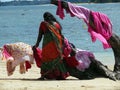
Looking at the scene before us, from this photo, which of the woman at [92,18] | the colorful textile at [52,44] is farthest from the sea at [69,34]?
the colorful textile at [52,44]

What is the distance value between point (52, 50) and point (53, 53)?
70 mm

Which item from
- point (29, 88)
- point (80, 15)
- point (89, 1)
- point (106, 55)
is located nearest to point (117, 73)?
point (80, 15)

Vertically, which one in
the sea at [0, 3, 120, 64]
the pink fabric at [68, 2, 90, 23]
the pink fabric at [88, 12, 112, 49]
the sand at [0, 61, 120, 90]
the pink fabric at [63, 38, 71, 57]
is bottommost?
the sea at [0, 3, 120, 64]

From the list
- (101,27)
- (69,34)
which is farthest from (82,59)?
(69,34)

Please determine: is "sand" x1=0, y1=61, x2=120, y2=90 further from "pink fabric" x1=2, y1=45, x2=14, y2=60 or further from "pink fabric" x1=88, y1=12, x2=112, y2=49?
"pink fabric" x1=88, y1=12, x2=112, y2=49

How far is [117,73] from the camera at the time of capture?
42.9 feet

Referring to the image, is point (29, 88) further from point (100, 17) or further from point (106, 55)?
point (106, 55)

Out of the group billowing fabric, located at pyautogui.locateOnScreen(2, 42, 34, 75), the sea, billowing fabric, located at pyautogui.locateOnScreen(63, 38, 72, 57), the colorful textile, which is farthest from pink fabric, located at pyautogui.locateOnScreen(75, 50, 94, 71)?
billowing fabric, located at pyautogui.locateOnScreen(2, 42, 34, 75)

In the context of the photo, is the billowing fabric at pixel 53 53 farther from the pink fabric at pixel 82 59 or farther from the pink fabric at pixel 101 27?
the pink fabric at pixel 101 27

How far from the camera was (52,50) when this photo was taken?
1277cm

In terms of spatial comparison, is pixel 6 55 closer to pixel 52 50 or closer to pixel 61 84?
pixel 52 50

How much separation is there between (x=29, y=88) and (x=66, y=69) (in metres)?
1.58

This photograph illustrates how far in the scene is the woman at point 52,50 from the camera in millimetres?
12750

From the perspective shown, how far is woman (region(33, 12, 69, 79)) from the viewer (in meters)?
12.8
